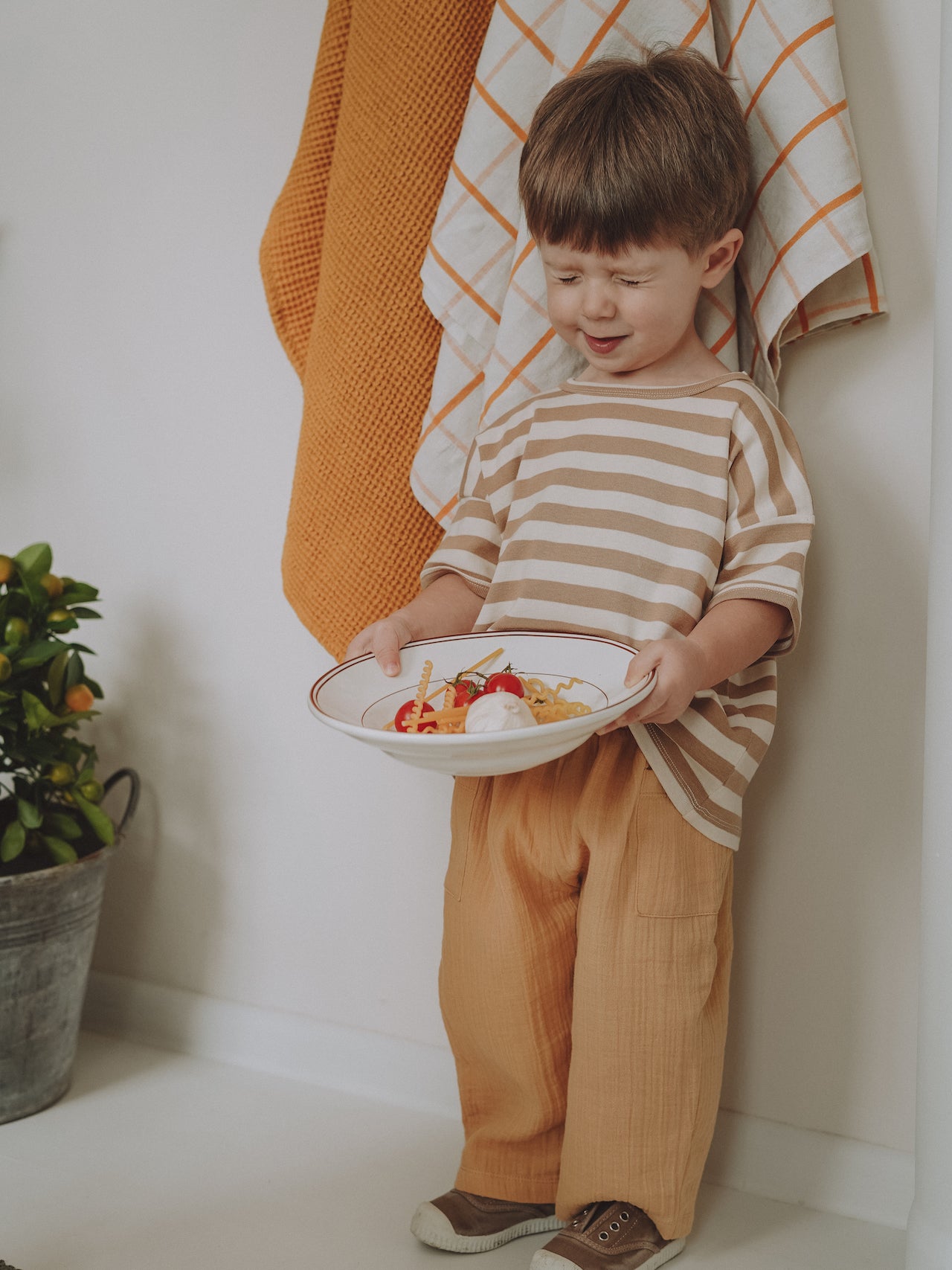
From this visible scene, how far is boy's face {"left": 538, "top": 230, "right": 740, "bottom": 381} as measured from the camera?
877mm

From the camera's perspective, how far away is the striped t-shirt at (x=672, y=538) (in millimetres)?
885

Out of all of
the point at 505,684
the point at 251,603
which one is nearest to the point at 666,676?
the point at 505,684

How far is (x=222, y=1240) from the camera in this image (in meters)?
0.98

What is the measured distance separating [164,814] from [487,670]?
25.5 inches

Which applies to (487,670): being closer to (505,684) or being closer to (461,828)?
(505,684)

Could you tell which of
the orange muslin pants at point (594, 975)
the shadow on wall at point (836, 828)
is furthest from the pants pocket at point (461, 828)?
the shadow on wall at point (836, 828)

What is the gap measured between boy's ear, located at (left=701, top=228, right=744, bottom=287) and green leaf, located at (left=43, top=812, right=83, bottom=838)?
0.83 m

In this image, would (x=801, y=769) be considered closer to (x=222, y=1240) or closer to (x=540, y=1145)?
(x=540, y=1145)

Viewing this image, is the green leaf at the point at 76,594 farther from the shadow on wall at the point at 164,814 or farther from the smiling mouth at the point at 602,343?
the smiling mouth at the point at 602,343

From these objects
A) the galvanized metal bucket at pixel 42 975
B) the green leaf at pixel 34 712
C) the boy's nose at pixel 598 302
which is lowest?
the galvanized metal bucket at pixel 42 975

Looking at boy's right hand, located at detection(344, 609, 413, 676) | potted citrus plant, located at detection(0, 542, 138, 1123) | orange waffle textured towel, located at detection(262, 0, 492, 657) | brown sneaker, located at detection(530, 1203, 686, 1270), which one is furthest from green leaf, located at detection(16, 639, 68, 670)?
brown sneaker, located at detection(530, 1203, 686, 1270)

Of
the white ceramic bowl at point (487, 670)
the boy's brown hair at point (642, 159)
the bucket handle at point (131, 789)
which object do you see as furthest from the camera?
the bucket handle at point (131, 789)

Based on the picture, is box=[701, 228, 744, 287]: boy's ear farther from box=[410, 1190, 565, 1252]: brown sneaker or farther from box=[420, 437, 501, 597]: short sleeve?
box=[410, 1190, 565, 1252]: brown sneaker

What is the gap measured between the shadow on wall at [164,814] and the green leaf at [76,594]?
0.42 ft
